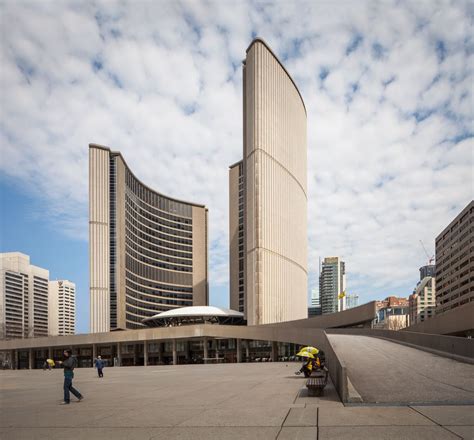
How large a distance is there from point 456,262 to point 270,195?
198ft

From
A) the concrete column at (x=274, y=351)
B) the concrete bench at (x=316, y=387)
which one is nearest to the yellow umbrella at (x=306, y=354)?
the concrete bench at (x=316, y=387)

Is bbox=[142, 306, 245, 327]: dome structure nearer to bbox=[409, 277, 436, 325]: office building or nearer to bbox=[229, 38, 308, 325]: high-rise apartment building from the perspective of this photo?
bbox=[229, 38, 308, 325]: high-rise apartment building

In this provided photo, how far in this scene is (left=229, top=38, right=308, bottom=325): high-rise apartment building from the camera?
7996 centimetres

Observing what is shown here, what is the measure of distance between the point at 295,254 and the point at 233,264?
1338 inches

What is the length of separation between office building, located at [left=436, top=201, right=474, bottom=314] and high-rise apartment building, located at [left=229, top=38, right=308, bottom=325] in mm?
37347

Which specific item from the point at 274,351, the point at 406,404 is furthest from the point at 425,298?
the point at 406,404

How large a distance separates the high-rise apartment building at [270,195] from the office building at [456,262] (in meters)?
37.3

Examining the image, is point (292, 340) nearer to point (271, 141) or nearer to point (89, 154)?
point (271, 141)

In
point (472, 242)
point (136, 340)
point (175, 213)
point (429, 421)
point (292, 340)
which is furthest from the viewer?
point (175, 213)

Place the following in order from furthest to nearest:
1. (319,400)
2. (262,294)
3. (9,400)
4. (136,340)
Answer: (262,294)
(136,340)
(9,400)
(319,400)

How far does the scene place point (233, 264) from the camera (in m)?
125

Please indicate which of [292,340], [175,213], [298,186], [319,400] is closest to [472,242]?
[298,186]

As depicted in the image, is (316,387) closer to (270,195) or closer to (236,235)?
(270,195)

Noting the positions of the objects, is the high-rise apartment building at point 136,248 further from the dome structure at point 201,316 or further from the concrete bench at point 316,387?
the concrete bench at point 316,387
